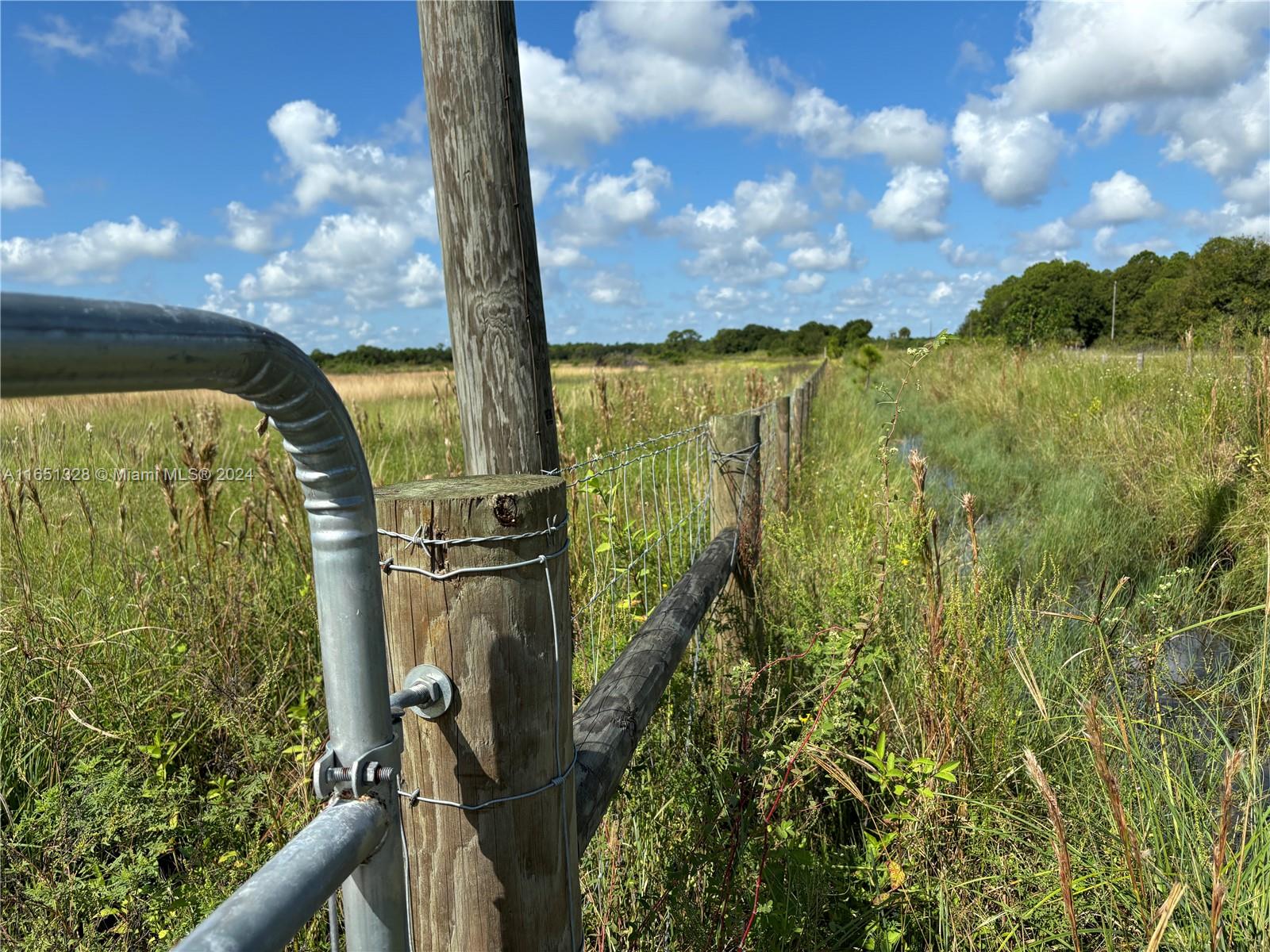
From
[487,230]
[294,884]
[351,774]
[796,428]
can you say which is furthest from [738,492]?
[796,428]

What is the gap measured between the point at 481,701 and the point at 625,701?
681 millimetres

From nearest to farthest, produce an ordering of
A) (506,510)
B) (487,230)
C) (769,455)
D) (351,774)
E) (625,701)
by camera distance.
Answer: (351,774) → (506,510) → (625,701) → (487,230) → (769,455)

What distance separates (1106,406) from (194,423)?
28.8 feet

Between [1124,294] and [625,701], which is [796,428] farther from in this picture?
[1124,294]

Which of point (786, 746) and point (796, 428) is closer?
point (786, 746)

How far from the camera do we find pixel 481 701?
100 centimetres

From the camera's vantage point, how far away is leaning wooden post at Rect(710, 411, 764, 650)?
11.6 ft

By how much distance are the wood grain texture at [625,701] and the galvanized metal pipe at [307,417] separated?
56cm

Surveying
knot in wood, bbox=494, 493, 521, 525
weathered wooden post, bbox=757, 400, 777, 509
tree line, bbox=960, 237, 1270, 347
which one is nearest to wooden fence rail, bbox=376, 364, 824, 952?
knot in wood, bbox=494, 493, 521, 525

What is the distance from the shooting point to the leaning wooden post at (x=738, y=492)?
139 inches

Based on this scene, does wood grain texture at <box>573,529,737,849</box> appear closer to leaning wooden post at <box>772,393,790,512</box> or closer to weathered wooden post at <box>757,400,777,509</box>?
weathered wooden post at <box>757,400,777,509</box>

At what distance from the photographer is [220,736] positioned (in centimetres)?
268

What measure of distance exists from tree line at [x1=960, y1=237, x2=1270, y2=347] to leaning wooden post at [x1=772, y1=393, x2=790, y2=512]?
710cm

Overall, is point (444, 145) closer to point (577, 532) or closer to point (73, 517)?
point (577, 532)
